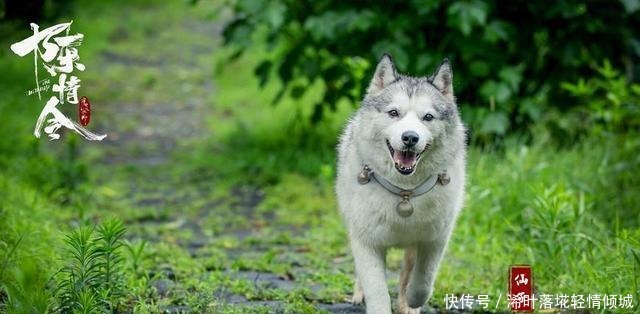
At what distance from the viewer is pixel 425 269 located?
452cm

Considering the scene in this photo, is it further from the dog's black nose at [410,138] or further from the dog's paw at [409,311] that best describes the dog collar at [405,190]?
the dog's paw at [409,311]

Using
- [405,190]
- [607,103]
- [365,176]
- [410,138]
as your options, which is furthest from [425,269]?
[607,103]

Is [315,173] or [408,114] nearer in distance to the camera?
[408,114]

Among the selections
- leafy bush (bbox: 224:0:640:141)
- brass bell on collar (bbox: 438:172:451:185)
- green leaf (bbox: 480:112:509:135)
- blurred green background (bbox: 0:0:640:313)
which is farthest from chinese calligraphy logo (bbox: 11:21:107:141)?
green leaf (bbox: 480:112:509:135)

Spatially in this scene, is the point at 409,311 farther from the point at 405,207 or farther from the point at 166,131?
the point at 166,131

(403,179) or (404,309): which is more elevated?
(403,179)

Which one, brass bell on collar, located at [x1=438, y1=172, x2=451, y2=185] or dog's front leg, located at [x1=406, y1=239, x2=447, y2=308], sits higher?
brass bell on collar, located at [x1=438, y1=172, x2=451, y2=185]

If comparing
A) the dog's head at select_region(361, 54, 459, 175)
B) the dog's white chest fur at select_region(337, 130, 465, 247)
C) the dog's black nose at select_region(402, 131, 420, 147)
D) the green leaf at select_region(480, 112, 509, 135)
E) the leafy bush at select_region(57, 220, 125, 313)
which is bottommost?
the leafy bush at select_region(57, 220, 125, 313)

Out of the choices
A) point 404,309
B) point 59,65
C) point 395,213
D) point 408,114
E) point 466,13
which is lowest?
point 404,309

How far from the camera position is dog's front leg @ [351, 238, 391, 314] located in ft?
14.2

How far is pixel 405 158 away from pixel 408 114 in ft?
0.66

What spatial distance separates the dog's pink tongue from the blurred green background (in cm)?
97

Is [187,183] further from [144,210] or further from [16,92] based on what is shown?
[16,92]

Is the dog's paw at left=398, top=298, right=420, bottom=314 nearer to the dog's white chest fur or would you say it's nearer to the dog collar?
the dog's white chest fur
